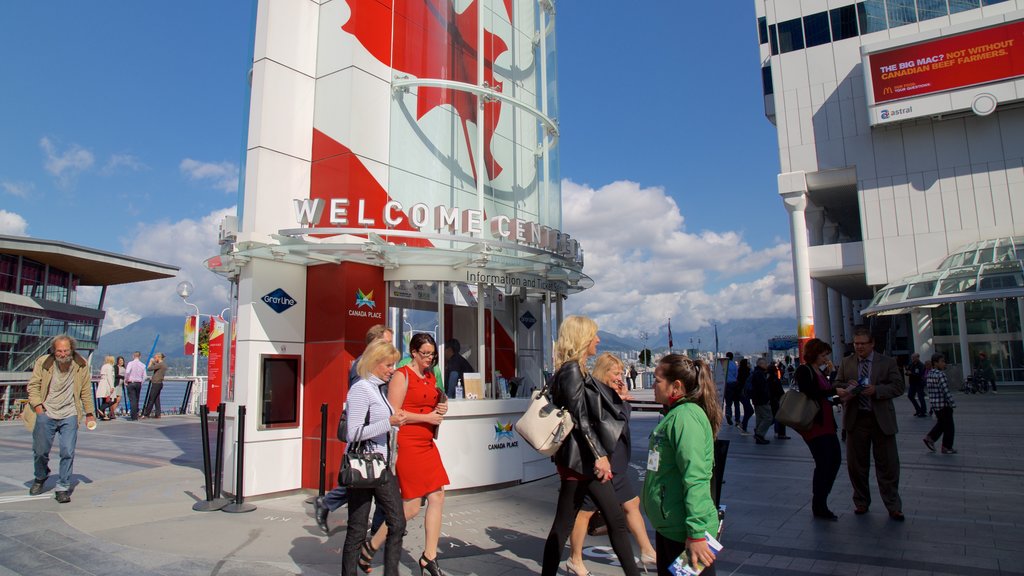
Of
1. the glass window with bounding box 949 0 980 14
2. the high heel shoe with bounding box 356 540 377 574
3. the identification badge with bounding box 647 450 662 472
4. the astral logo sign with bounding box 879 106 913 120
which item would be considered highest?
the glass window with bounding box 949 0 980 14

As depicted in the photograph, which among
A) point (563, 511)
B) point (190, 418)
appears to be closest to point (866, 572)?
point (563, 511)

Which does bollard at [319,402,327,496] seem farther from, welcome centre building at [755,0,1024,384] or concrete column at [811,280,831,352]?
concrete column at [811,280,831,352]

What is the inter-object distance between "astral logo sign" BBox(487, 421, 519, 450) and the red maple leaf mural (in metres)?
3.84

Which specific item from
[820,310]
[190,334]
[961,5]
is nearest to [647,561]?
[190,334]

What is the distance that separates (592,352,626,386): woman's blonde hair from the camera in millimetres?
4332

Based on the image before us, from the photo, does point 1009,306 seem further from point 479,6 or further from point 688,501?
point 688,501

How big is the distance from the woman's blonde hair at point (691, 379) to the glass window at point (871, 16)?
111 feet

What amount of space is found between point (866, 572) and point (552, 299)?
20.0ft

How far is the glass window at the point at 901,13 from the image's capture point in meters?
29.0

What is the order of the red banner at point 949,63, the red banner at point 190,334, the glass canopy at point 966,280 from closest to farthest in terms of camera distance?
the red banner at point 190,334 < the glass canopy at point 966,280 < the red banner at point 949,63

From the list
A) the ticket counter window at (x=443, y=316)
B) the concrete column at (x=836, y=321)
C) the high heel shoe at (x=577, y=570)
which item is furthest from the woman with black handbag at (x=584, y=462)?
the concrete column at (x=836, y=321)

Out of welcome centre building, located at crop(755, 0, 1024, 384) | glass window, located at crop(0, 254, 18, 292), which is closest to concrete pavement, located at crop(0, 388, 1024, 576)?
welcome centre building, located at crop(755, 0, 1024, 384)

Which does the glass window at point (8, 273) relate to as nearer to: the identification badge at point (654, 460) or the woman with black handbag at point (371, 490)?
the woman with black handbag at point (371, 490)

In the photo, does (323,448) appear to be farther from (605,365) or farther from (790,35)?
(790,35)
